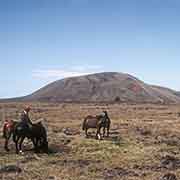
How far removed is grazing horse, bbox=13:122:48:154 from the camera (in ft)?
64.5

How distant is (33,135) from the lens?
20.0 metres

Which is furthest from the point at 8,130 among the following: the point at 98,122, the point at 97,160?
the point at 98,122

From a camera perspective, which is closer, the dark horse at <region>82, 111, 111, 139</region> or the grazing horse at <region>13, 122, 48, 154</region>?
the grazing horse at <region>13, 122, 48, 154</region>

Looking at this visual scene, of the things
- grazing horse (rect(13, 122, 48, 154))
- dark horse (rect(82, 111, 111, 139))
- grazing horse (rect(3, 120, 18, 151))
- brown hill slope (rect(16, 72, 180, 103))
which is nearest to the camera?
grazing horse (rect(13, 122, 48, 154))

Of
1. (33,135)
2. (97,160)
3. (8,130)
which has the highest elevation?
(8,130)

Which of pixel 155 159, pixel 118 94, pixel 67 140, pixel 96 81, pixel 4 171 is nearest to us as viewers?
pixel 4 171

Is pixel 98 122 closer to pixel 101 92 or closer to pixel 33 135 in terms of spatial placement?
pixel 33 135

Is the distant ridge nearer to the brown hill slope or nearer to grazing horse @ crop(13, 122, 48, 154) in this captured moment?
the brown hill slope

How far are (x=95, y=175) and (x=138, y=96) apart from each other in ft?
517

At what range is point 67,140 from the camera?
23.5 meters

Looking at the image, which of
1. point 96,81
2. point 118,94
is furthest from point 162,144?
point 96,81

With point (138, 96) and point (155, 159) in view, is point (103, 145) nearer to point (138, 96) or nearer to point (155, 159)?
point (155, 159)

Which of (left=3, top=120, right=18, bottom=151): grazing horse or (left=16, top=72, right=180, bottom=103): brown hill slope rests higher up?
(left=16, top=72, right=180, bottom=103): brown hill slope

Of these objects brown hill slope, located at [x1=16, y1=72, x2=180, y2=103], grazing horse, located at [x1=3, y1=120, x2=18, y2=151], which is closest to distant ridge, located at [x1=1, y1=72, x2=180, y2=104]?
brown hill slope, located at [x1=16, y1=72, x2=180, y2=103]
